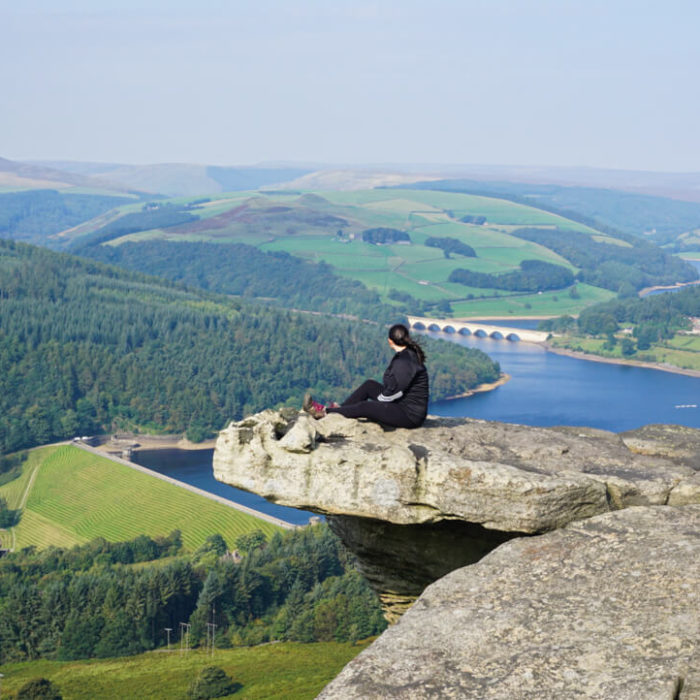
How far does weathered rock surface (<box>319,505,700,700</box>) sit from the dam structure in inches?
6575

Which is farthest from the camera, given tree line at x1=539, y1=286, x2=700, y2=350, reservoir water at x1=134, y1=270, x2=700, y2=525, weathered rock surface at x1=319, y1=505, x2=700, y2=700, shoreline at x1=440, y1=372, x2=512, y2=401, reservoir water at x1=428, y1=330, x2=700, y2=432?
tree line at x1=539, y1=286, x2=700, y2=350

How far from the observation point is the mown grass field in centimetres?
4606

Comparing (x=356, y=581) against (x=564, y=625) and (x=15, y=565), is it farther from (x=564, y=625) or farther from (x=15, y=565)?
(x=564, y=625)

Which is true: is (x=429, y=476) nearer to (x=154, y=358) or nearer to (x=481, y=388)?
(x=481, y=388)

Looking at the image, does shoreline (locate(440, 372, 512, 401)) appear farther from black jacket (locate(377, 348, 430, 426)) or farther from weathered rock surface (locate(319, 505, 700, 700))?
weathered rock surface (locate(319, 505, 700, 700))

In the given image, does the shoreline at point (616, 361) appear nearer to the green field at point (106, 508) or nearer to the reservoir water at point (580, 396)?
the reservoir water at point (580, 396)

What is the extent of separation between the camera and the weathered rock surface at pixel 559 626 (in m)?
7.45

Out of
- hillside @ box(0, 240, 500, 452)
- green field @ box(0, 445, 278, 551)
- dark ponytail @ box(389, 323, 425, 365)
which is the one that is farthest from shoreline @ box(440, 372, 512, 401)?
dark ponytail @ box(389, 323, 425, 365)

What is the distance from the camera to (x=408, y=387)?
1223cm

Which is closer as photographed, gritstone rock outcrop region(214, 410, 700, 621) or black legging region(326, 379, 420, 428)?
gritstone rock outcrop region(214, 410, 700, 621)

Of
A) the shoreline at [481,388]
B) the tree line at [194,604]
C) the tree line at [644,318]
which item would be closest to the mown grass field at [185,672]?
the tree line at [194,604]

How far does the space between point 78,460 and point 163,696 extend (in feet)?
216

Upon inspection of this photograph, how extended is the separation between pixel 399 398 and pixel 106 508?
83302mm

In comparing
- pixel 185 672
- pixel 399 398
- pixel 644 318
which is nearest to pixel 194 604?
pixel 185 672
